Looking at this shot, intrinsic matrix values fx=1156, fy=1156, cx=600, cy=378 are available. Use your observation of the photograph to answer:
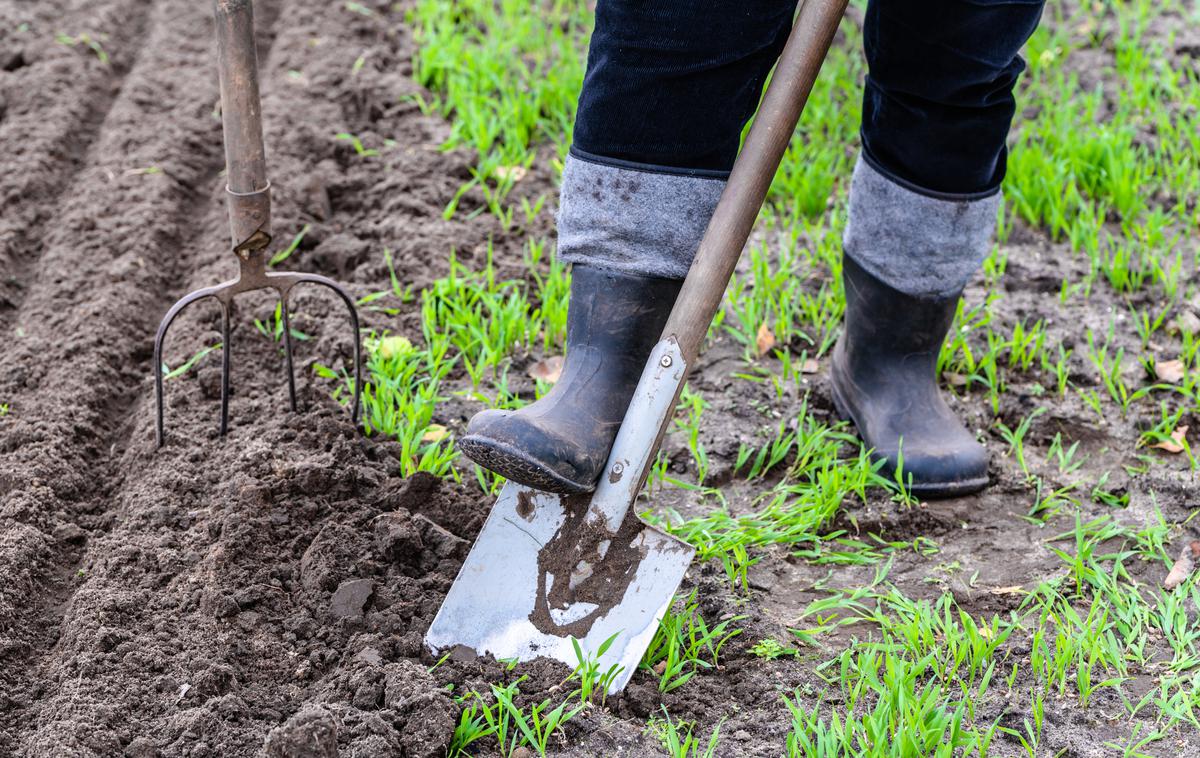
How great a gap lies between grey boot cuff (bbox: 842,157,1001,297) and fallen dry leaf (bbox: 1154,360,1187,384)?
66 centimetres

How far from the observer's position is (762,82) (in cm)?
200

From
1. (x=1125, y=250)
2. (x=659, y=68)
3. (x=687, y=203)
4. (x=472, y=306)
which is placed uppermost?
(x=659, y=68)

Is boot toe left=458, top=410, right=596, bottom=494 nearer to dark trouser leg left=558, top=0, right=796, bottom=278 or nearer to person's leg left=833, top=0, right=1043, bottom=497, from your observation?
dark trouser leg left=558, top=0, right=796, bottom=278

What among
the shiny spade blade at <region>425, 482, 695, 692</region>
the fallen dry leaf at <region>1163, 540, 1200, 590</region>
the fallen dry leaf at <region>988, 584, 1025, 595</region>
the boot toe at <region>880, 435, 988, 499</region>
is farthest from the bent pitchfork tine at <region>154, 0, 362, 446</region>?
the fallen dry leaf at <region>1163, 540, 1200, 590</region>

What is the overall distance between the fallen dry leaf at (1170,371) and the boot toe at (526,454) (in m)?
1.58

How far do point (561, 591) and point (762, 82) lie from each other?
3.07ft

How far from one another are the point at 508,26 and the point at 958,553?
288cm

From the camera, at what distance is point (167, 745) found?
5.66 feet

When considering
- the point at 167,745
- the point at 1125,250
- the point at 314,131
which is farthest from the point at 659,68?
the point at 314,131

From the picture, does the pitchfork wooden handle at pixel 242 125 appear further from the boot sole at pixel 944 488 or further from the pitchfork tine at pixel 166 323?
the boot sole at pixel 944 488

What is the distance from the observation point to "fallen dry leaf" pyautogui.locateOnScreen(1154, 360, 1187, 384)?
8.96ft

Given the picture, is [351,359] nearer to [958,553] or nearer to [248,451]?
[248,451]

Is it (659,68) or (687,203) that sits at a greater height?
(659,68)

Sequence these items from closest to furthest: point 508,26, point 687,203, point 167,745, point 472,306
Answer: point 167,745 < point 687,203 < point 472,306 < point 508,26
